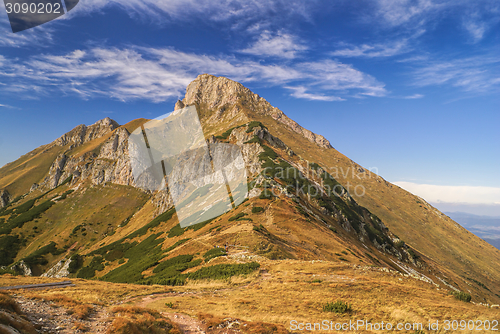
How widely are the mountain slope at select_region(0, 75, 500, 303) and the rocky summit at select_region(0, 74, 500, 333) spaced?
501 mm

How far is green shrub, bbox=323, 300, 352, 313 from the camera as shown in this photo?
54.0 feet

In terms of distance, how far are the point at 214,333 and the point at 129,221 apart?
11560cm

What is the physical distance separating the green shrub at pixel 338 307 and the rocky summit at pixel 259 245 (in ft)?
1.03

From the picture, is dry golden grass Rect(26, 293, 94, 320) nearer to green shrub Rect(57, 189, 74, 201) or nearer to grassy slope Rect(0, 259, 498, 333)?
grassy slope Rect(0, 259, 498, 333)

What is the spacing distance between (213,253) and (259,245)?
6.72 m

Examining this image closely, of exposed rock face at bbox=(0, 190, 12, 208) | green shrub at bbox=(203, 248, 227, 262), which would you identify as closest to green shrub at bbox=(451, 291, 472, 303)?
green shrub at bbox=(203, 248, 227, 262)

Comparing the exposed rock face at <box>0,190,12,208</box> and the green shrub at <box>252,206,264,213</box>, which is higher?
the green shrub at <box>252,206,264,213</box>

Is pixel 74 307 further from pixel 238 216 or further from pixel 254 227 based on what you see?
pixel 238 216

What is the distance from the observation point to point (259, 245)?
33969 mm

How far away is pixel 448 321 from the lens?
579 inches

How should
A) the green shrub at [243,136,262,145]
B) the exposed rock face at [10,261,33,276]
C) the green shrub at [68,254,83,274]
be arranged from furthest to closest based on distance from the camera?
the green shrub at [243,136,262,145] → the exposed rock face at [10,261,33,276] → the green shrub at [68,254,83,274]

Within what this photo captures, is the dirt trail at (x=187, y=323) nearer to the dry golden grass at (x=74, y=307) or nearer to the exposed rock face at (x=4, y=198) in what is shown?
the dry golden grass at (x=74, y=307)

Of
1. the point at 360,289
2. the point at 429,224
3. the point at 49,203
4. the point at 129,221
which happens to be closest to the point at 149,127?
the point at 49,203

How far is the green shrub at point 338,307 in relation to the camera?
1645cm
